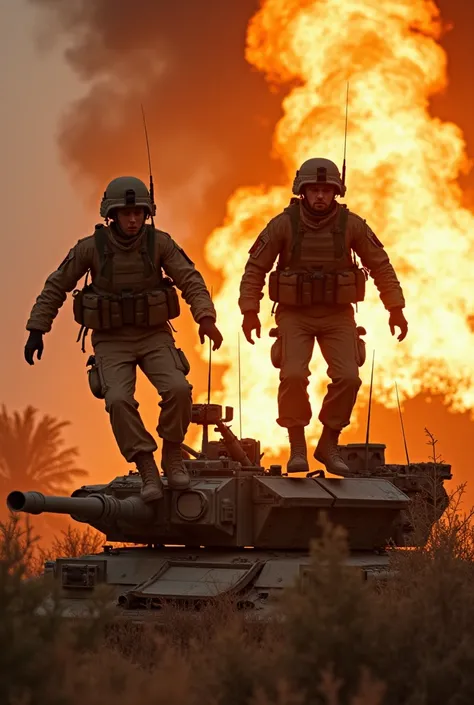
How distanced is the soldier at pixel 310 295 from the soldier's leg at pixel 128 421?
1.22m

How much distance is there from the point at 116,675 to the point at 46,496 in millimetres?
4796

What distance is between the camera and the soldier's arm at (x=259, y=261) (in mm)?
12586

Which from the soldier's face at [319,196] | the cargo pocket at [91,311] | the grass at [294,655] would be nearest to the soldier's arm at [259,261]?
the soldier's face at [319,196]

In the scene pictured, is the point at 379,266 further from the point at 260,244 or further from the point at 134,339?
the point at 134,339

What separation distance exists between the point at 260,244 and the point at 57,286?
193cm

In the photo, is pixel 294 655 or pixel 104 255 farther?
pixel 104 255

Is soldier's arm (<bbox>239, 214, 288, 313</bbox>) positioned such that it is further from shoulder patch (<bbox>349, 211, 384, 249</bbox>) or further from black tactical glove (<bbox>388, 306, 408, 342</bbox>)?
black tactical glove (<bbox>388, 306, 408, 342</bbox>)

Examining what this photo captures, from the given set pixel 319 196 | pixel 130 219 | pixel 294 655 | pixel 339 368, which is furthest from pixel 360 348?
pixel 294 655

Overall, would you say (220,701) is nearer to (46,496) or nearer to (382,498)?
(46,496)

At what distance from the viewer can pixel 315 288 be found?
12.5 m

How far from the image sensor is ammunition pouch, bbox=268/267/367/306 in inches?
490

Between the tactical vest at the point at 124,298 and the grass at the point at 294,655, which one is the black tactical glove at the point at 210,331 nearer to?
the tactical vest at the point at 124,298

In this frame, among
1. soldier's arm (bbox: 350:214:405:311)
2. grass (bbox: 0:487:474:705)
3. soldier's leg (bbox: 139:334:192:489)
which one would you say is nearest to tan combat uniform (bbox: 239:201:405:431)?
soldier's arm (bbox: 350:214:405:311)

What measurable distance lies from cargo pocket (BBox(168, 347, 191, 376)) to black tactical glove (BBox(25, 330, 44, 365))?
1225 mm
